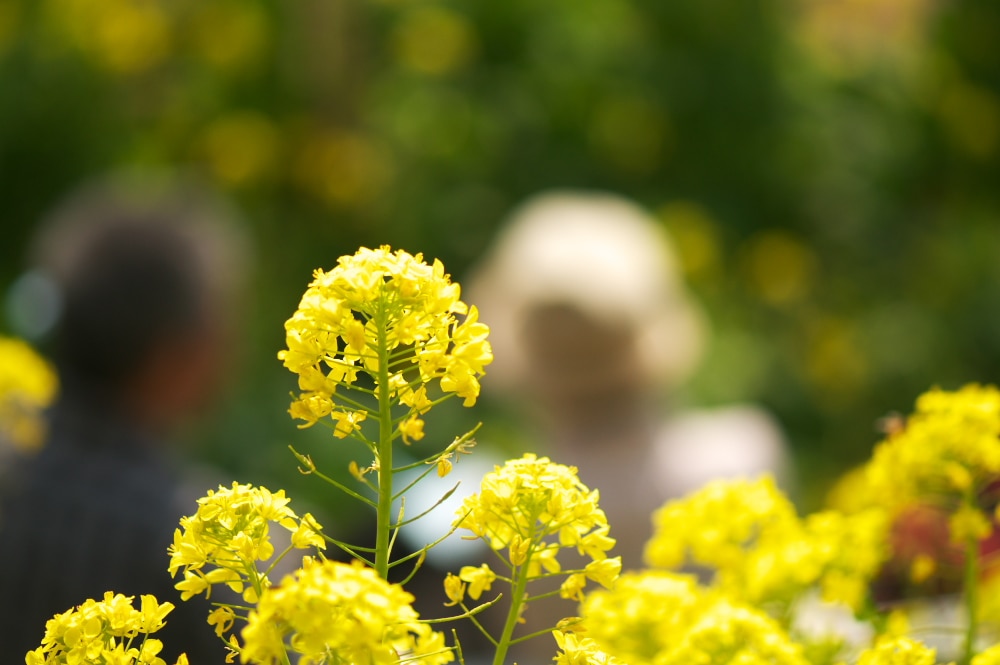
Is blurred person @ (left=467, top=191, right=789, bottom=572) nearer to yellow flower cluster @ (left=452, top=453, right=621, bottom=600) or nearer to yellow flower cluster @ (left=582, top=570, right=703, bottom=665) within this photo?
yellow flower cluster @ (left=582, top=570, right=703, bottom=665)

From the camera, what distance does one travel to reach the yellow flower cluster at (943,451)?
2.52 feet

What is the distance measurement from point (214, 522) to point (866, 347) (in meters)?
5.17

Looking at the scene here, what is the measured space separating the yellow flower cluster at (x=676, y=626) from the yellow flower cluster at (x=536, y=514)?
0.09 meters

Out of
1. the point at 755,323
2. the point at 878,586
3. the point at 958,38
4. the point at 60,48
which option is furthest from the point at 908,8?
the point at 878,586

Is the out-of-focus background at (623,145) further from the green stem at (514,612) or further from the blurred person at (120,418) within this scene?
the green stem at (514,612)

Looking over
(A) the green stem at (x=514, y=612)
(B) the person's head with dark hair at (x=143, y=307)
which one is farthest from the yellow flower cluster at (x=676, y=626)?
(B) the person's head with dark hair at (x=143, y=307)

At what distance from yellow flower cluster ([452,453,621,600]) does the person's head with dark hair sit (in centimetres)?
179

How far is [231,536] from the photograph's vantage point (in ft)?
1.99

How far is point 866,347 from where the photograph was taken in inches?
216

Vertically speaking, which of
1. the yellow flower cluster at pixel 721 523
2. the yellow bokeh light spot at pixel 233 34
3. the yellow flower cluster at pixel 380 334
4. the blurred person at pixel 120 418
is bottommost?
the yellow flower cluster at pixel 380 334

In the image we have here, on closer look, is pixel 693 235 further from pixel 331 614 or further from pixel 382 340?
pixel 331 614

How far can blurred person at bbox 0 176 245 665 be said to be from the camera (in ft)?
6.59

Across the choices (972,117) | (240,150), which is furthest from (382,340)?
(972,117)

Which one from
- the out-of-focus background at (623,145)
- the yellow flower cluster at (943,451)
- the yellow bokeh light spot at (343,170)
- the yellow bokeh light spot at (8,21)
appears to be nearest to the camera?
the yellow flower cluster at (943,451)
